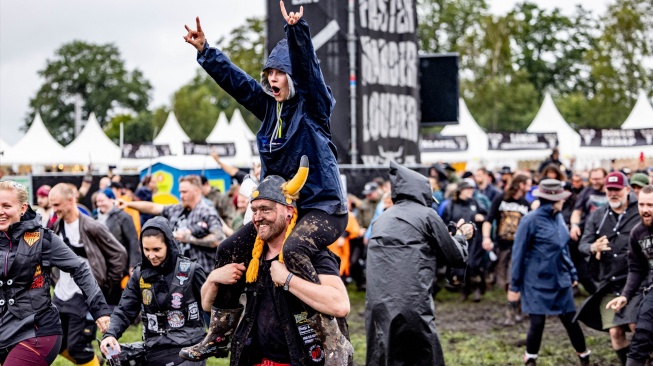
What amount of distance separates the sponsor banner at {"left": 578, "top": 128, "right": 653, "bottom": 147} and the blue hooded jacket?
24807 mm

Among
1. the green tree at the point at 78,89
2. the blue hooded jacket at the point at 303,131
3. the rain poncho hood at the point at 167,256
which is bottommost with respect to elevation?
the rain poncho hood at the point at 167,256

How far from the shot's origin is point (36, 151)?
34250 mm

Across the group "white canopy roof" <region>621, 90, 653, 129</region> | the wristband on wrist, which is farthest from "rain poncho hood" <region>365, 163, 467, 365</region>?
"white canopy roof" <region>621, 90, 653, 129</region>

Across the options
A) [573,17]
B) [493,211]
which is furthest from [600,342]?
[573,17]

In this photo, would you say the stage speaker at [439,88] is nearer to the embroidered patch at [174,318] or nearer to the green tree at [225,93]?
the embroidered patch at [174,318]

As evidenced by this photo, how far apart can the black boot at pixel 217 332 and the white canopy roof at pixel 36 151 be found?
30.1 m

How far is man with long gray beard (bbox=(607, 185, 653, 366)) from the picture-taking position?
7141mm

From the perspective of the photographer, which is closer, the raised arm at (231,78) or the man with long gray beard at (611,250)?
the raised arm at (231,78)

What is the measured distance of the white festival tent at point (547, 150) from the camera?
3066 cm

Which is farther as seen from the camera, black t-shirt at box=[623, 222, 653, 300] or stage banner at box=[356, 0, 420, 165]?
stage banner at box=[356, 0, 420, 165]

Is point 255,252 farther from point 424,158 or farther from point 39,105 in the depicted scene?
point 39,105

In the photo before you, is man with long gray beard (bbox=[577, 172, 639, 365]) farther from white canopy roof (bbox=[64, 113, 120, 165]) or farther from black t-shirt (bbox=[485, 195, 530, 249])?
white canopy roof (bbox=[64, 113, 120, 165])

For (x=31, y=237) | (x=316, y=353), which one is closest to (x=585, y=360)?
(x=316, y=353)

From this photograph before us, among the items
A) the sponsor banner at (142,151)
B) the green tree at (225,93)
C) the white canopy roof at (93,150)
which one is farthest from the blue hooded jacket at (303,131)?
the green tree at (225,93)
